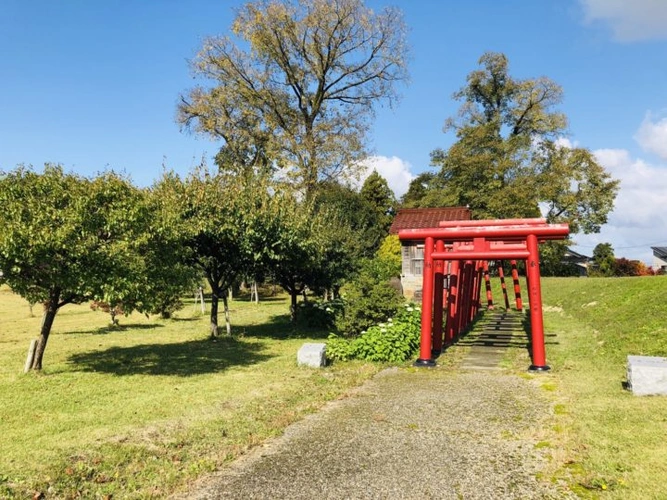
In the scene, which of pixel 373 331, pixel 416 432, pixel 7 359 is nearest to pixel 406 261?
pixel 373 331

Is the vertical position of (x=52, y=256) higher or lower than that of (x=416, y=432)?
higher

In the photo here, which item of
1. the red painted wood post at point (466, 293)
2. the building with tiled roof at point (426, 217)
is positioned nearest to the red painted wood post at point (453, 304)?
the red painted wood post at point (466, 293)

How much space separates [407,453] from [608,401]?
358 cm

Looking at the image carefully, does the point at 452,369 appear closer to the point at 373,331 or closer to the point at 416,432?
the point at 373,331

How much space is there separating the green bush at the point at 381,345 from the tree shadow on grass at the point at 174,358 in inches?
75.3

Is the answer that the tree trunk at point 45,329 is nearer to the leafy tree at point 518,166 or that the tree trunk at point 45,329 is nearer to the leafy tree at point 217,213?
the leafy tree at point 217,213

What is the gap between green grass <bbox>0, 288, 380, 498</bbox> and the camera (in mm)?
5043

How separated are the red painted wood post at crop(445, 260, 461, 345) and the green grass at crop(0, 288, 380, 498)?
3852 mm

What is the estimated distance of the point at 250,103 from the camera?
95.7 feet

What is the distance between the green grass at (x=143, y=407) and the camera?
5.04 meters

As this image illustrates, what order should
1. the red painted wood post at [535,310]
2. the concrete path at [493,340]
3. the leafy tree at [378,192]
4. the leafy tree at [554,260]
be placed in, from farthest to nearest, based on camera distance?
1. the leafy tree at [378,192]
2. the leafy tree at [554,260]
3. the concrete path at [493,340]
4. the red painted wood post at [535,310]

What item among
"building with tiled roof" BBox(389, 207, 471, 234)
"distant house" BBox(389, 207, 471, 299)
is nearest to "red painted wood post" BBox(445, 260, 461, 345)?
"distant house" BBox(389, 207, 471, 299)

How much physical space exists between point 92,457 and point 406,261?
23.6m

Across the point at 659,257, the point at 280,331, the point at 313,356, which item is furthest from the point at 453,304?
the point at 659,257
